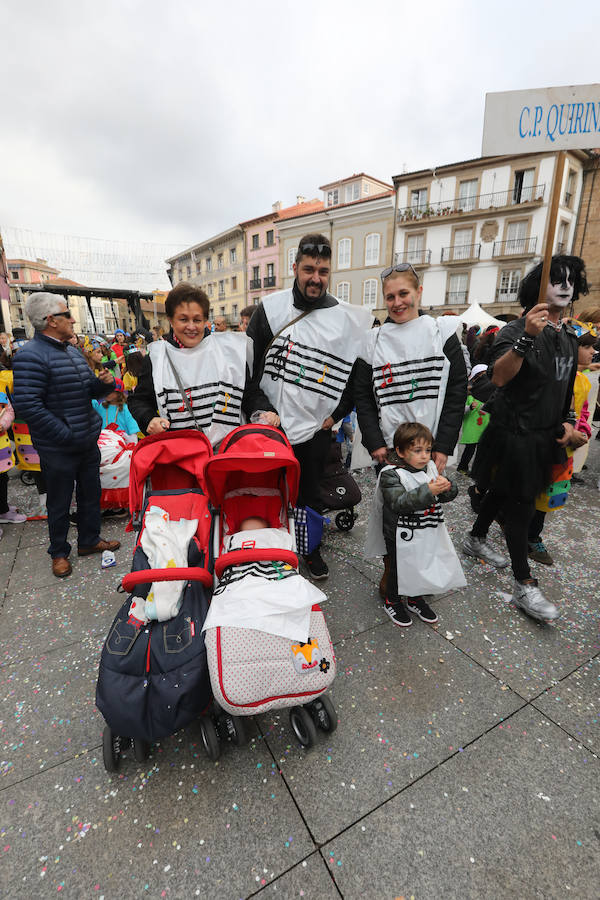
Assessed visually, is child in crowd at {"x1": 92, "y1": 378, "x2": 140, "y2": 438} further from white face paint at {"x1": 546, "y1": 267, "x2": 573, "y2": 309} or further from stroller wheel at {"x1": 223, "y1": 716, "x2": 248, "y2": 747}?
white face paint at {"x1": 546, "y1": 267, "x2": 573, "y2": 309}

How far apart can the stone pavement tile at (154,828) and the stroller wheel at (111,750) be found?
0.06 m

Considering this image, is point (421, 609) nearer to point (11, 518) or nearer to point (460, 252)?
point (11, 518)

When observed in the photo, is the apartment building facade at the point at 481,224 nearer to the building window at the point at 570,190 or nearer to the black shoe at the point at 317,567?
the building window at the point at 570,190

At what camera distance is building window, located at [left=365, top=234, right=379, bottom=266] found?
83.3 ft

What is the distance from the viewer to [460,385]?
2465 millimetres

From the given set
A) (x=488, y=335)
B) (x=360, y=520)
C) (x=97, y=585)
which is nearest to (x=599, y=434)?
(x=488, y=335)

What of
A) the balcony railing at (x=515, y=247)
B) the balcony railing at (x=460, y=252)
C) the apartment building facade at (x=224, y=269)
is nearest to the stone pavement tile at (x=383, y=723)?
the balcony railing at (x=515, y=247)

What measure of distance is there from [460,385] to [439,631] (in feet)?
5.17

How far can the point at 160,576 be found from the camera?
169 cm

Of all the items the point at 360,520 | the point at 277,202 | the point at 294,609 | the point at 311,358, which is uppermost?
the point at 277,202

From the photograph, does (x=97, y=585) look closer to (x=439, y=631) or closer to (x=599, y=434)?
(x=439, y=631)

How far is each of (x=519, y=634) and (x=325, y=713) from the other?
1476mm

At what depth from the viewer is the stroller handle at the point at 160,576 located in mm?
1686

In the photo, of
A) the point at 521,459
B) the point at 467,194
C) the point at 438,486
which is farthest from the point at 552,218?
the point at 467,194
